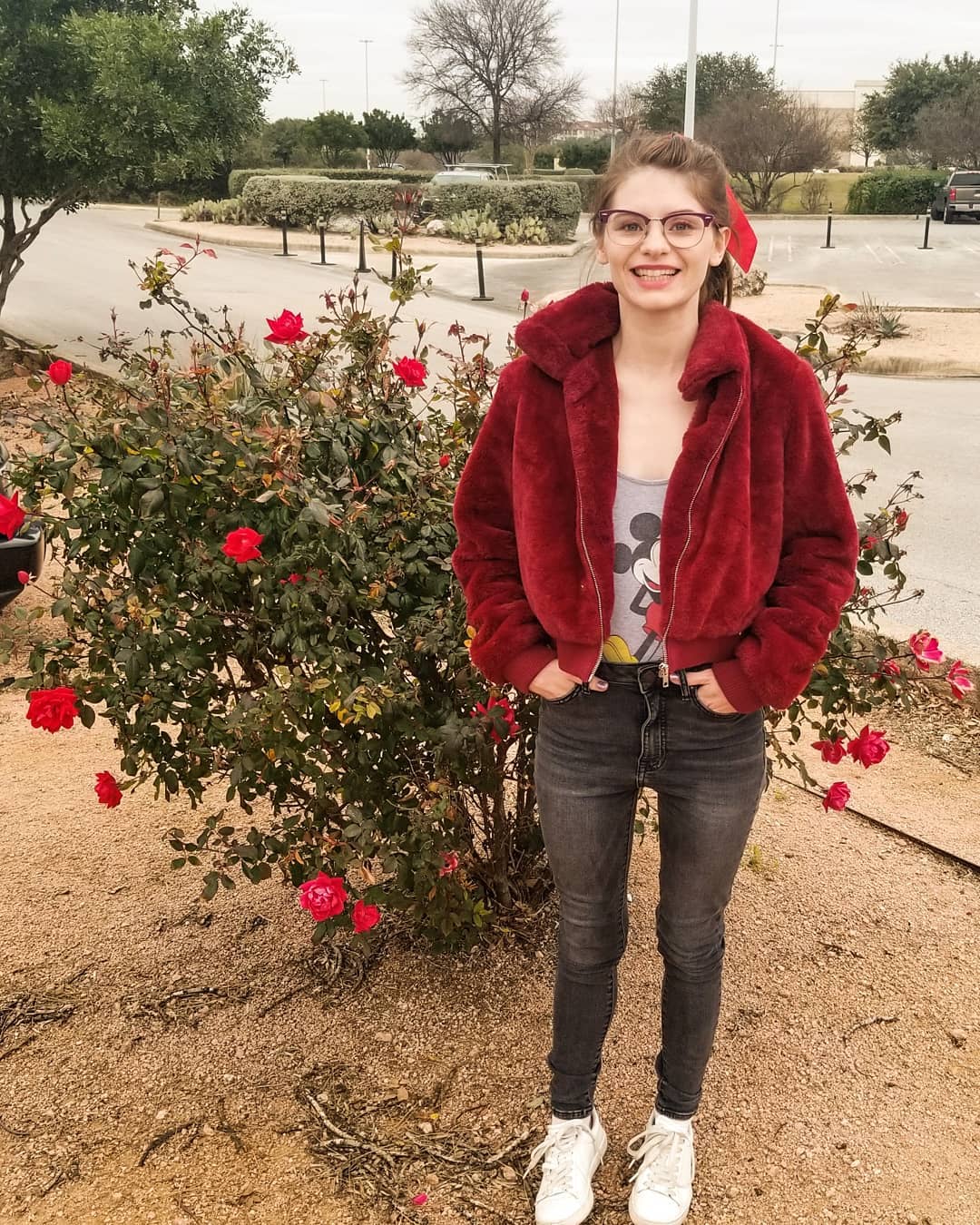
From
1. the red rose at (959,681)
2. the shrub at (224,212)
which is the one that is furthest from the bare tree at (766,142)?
the red rose at (959,681)

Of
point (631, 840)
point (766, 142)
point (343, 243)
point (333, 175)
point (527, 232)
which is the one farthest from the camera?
point (766, 142)

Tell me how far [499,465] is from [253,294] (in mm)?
17548

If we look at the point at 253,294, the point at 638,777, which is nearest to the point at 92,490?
the point at 638,777

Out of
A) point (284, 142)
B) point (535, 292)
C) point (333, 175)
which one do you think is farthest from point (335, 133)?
point (535, 292)

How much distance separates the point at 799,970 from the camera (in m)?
3.02

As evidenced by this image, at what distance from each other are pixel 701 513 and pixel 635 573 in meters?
0.16

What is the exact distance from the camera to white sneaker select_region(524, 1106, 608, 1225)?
2.22 metres

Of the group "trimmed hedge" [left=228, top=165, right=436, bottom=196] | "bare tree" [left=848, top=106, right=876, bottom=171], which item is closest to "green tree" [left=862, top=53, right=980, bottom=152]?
"bare tree" [left=848, top=106, right=876, bottom=171]

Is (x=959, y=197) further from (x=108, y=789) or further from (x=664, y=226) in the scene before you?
(x=108, y=789)

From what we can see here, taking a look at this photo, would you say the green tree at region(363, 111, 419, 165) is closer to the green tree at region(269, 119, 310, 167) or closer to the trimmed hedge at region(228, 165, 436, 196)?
the green tree at region(269, 119, 310, 167)

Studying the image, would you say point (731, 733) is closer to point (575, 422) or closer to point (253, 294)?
point (575, 422)

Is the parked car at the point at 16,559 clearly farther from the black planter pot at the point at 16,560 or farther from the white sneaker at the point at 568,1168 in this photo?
the white sneaker at the point at 568,1168

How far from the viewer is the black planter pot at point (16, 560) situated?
521 cm

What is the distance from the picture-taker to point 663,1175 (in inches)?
88.9
